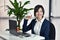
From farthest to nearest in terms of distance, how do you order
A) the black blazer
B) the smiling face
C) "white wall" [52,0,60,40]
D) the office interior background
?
"white wall" [52,0,60,40] → the office interior background → the smiling face → the black blazer

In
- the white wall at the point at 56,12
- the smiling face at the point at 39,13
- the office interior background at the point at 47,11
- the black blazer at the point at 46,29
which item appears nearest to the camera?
the black blazer at the point at 46,29

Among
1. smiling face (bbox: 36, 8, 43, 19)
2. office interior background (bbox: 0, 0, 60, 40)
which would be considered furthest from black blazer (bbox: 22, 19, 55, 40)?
office interior background (bbox: 0, 0, 60, 40)

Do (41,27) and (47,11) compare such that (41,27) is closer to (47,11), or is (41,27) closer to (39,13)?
(39,13)

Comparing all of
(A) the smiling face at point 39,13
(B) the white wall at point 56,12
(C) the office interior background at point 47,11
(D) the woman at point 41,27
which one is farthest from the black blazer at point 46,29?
(B) the white wall at point 56,12

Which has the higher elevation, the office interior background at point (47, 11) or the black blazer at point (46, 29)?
the office interior background at point (47, 11)

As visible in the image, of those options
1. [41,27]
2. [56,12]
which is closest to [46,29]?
[41,27]

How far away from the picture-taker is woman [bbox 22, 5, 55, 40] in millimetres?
2738

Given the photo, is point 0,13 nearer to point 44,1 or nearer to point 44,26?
point 44,1

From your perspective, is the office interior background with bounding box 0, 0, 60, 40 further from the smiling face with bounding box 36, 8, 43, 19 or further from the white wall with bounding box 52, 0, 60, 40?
the smiling face with bounding box 36, 8, 43, 19

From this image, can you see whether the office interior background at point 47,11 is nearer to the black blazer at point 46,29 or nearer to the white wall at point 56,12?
the white wall at point 56,12

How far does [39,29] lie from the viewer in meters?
2.96

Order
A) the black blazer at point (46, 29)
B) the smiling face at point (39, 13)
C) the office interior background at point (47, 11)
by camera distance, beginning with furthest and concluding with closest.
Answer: the office interior background at point (47, 11)
the smiling face at point (39, 13)
the black blazer at point (46, 29)

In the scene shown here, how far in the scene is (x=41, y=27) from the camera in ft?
9.68

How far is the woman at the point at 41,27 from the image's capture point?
2738 millimetres
